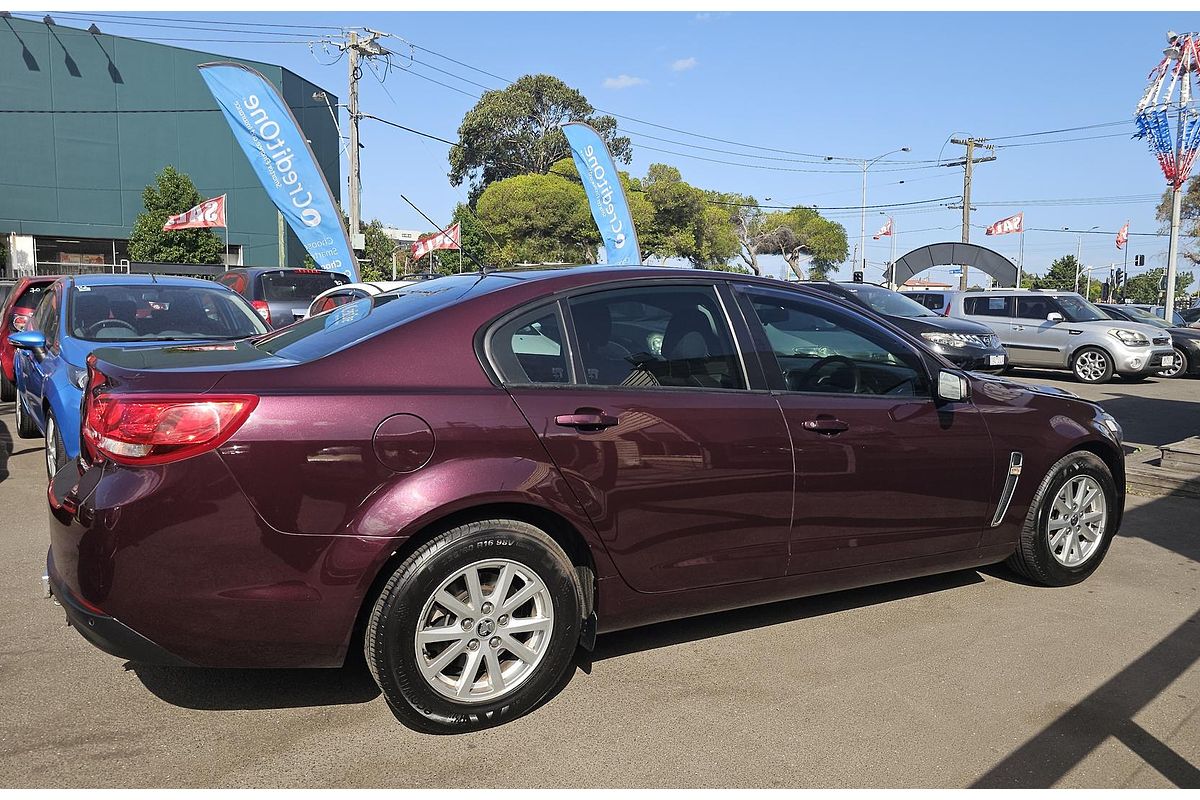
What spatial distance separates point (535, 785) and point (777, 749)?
815mm

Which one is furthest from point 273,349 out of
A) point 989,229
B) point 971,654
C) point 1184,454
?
point 989,229

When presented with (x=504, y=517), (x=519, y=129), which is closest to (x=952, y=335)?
(x=504, y=517)

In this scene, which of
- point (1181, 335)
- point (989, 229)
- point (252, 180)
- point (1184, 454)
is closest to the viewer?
point (1184, 454)

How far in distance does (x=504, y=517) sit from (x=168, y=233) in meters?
38.1

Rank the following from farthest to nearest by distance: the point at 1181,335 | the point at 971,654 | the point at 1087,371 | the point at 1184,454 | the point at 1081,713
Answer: the point at 1181,335 → the point at 1087,371 → the point at 1184,454 → the point at 971,654 → the point at 1081,713

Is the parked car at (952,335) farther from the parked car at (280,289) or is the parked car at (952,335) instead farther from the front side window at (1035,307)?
the parked car at (280,289)

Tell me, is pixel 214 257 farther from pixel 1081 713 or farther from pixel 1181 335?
pixel 1081 713

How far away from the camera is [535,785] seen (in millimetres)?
2809

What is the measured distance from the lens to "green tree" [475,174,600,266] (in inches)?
1940

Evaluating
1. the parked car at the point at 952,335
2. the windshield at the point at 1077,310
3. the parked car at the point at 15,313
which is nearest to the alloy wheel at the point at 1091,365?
the windshield at the point at 1077,310

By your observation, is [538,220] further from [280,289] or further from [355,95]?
[280,289]

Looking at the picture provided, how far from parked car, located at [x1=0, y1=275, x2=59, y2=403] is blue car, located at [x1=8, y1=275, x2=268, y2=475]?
2.43m

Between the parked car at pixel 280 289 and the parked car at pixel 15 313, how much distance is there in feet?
9.47

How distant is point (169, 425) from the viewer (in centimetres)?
284
